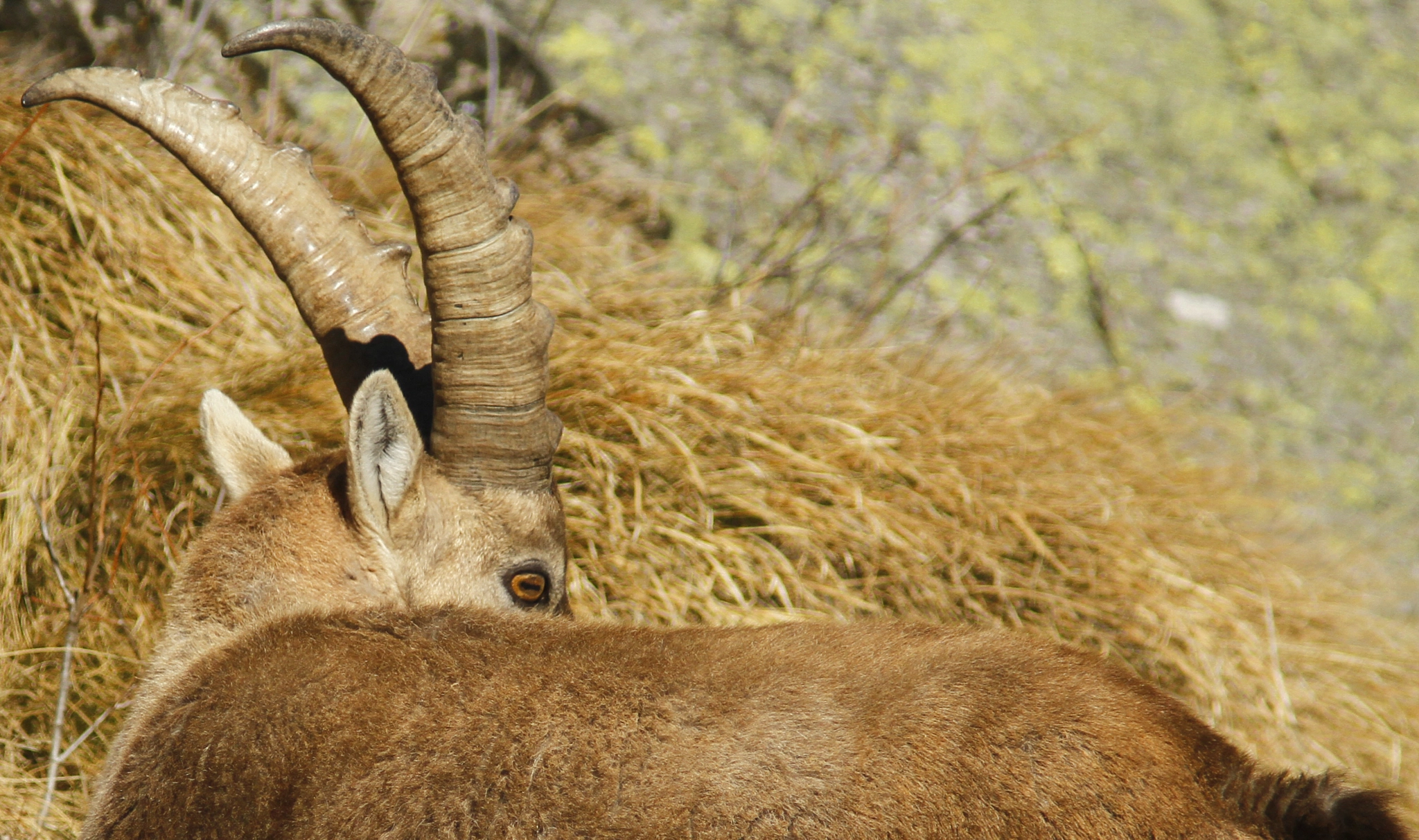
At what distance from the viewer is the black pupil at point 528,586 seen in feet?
10.6

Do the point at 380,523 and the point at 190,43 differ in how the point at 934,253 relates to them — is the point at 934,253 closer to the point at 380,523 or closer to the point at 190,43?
the point at 380,523

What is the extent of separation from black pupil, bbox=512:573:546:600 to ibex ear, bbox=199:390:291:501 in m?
0.73

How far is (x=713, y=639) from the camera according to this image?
2.60 m

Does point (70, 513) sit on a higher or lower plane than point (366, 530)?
lower

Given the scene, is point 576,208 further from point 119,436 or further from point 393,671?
point 393,671

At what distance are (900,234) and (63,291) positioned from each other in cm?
366

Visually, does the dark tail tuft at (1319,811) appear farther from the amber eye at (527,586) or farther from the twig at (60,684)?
the twig at (60,684)

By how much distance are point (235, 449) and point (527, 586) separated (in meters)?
0.94

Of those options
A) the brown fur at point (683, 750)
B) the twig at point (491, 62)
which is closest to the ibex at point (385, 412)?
the brown fur at point (683, 750)

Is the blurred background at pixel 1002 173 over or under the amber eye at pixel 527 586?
over

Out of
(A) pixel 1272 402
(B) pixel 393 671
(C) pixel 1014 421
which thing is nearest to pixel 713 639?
(B) pixel 393 671

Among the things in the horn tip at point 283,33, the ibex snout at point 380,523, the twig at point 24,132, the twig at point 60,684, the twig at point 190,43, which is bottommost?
the twig at point 60,684

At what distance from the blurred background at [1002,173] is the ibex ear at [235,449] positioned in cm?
258

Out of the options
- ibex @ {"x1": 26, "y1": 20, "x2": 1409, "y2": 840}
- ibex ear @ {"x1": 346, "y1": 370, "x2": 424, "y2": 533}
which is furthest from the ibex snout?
ibex @ {"x1": 26, "y1": 20, "x2": 1409, "y2": 840}
